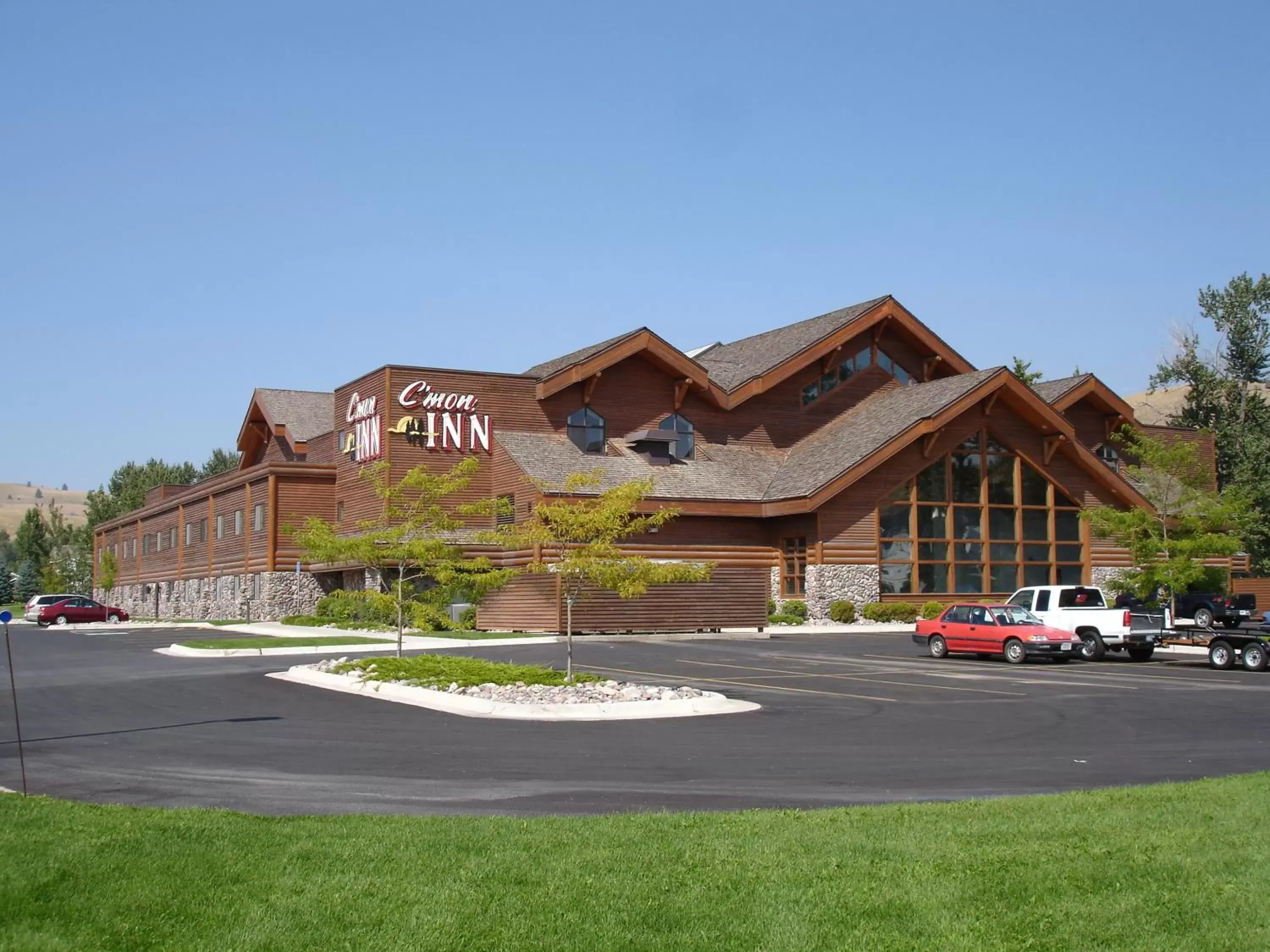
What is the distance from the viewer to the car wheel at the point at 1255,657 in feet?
99.8

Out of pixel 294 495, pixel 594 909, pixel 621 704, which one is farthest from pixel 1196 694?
A: pixel 294 495

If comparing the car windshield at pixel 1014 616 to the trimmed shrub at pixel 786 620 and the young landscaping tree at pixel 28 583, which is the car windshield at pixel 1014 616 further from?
the young landscaping tree at pixel 28 583

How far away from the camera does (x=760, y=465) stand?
5297cm

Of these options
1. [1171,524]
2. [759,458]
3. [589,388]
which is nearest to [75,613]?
[589,388]

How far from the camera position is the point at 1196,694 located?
79.3 ft

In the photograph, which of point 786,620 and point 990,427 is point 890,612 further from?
point 990,427

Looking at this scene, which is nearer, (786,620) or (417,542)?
(417,542)

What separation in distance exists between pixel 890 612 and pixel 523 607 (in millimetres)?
13941

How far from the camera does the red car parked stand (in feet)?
213

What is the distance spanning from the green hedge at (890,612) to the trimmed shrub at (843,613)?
825 mm

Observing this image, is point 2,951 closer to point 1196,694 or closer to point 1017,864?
point 1017,864

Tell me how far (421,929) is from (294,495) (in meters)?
48.4

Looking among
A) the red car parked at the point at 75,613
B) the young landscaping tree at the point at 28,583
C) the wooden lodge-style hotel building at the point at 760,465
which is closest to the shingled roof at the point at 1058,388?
the wooden lodge-style hotel building at the point at 760,465

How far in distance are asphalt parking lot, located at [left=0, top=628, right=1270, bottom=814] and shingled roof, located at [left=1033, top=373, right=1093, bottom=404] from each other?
3067 centimetres
